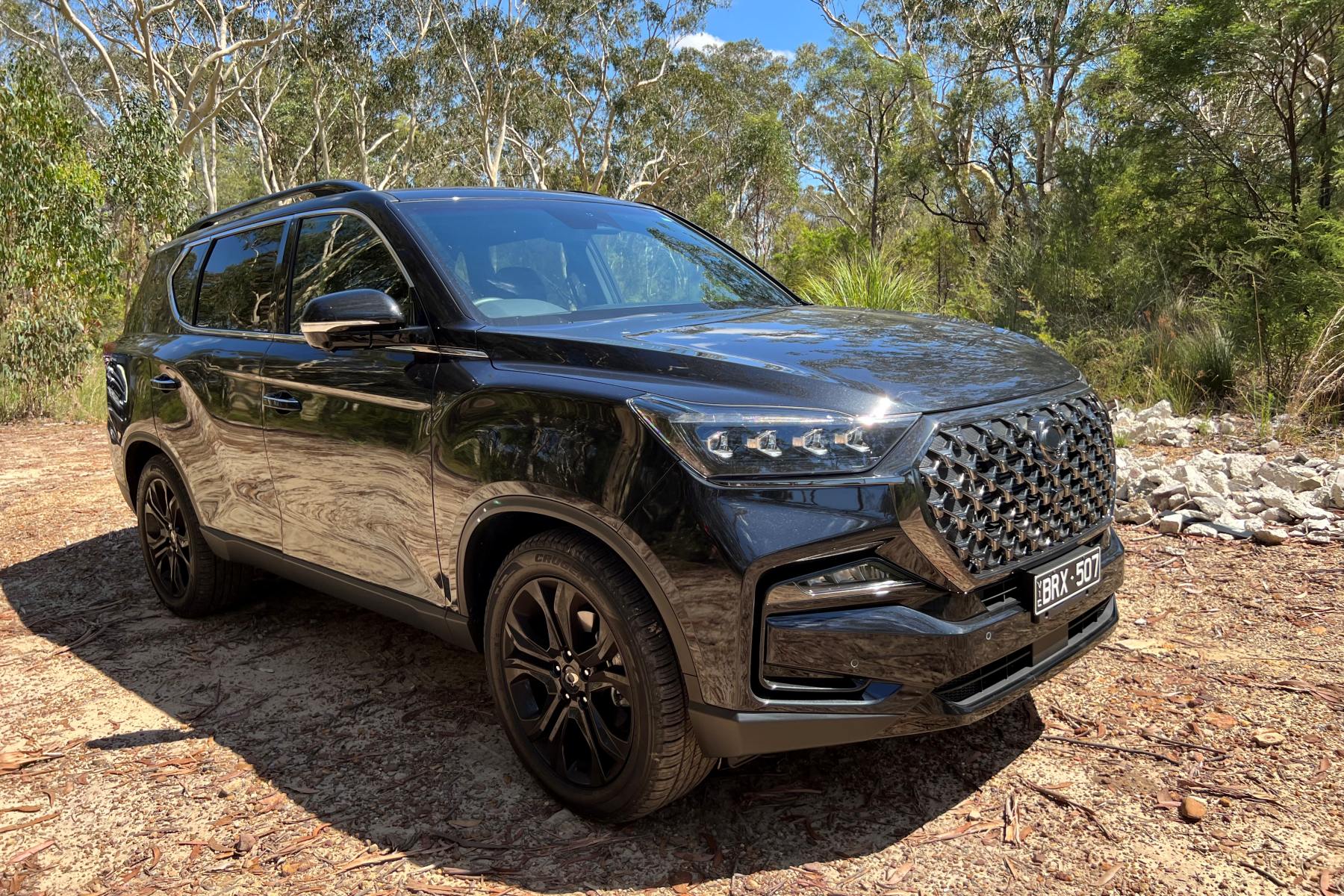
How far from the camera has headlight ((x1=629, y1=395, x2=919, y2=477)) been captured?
233cm

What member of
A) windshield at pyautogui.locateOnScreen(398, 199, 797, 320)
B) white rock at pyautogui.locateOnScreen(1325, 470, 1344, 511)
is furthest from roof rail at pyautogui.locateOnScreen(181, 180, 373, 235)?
white rock at pyautogui.locateOnScreen(1325, 470, 1344, 511)

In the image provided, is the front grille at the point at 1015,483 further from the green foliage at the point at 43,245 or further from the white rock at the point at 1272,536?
the green foliage at the point at 43,245

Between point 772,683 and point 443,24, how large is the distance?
106ft

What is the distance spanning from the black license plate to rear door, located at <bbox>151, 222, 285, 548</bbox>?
2.82 meters

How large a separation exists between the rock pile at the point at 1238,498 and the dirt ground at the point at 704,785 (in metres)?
0.43

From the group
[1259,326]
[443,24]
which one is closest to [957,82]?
[443,24]

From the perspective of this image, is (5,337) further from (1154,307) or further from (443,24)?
(443,24)

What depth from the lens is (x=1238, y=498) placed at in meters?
5.22

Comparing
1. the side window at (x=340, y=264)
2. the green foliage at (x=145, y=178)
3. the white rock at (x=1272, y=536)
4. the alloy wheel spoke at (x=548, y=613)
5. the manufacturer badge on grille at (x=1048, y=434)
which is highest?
the green foliage at (x=145, y=178)

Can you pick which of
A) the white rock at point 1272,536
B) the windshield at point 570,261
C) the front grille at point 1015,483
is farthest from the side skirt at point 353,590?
the white rock at point 1272,536

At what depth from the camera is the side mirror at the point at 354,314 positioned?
3.02 meters

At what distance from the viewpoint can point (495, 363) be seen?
2.91 metres

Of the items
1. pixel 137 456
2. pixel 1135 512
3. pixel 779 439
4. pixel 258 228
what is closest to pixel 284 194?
pixel 258 228

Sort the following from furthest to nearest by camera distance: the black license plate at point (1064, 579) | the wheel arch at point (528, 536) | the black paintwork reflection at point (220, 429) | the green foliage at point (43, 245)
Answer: the green foliage at point (43, 245), the black paintwork reflection at point (220, 429), the black license plate at point (1064, 579), the wheel arch at point (528, 536)
